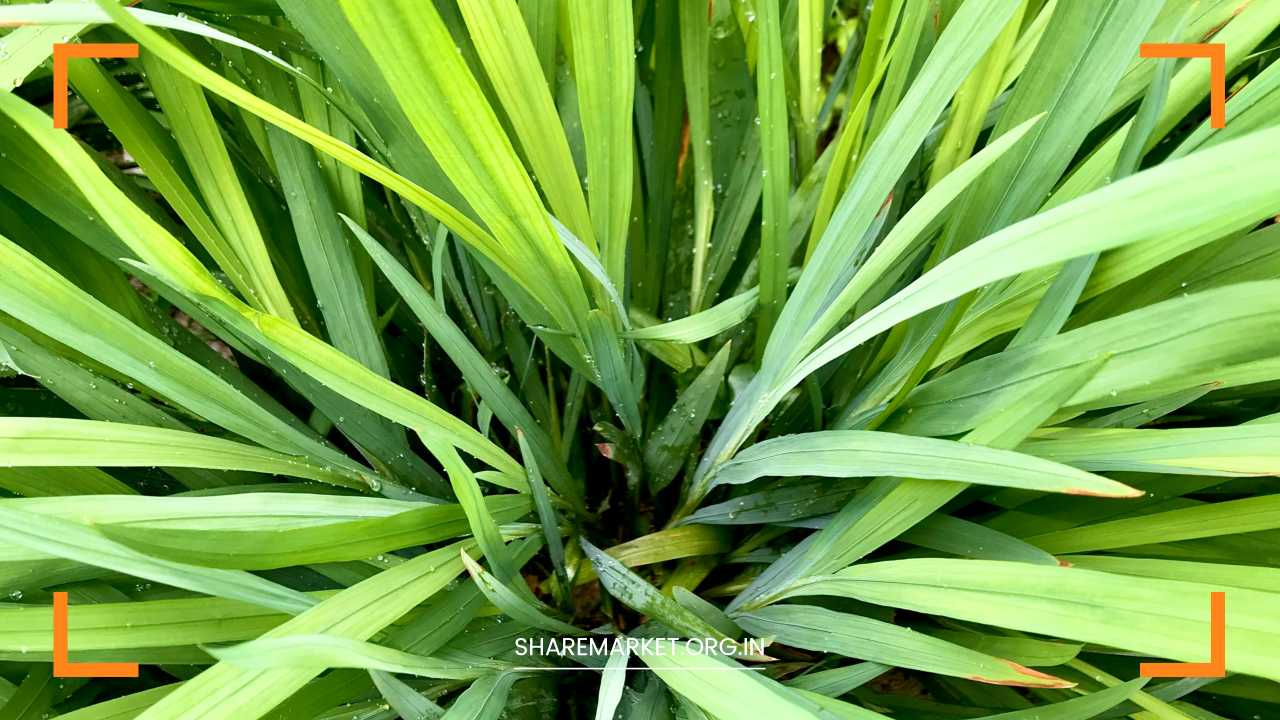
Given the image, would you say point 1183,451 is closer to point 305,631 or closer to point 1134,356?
point 1134,356

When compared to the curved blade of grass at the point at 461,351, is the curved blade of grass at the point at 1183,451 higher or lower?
lower

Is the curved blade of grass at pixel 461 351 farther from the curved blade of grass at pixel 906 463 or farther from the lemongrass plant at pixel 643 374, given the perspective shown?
the curved blade of grass at pixel 906 463

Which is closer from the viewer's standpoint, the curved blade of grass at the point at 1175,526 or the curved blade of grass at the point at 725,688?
the curved blade of grass at the point at 725,688

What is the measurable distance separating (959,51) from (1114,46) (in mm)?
85

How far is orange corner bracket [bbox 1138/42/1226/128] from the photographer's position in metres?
0.45

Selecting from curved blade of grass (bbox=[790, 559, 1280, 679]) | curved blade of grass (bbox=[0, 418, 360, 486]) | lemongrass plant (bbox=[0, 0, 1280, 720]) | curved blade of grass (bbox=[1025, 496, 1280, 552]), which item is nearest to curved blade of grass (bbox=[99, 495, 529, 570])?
lemongrass plant (bbox=[0, 0, 1280, 720])

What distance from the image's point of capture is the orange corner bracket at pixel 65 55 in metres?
0.51

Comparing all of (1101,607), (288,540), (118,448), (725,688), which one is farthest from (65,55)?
(1101,607)

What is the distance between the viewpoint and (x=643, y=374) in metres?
0.60

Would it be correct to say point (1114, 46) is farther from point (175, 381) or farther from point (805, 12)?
point (175, 381)

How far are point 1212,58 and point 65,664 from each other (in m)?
0.74

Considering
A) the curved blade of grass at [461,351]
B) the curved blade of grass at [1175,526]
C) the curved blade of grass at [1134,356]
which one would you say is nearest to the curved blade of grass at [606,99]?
the curved blade of grass at [461,351]

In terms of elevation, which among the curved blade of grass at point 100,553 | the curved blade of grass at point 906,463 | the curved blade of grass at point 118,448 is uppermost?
the curved blade of grass at point 906,463

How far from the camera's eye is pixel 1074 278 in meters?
0.44
